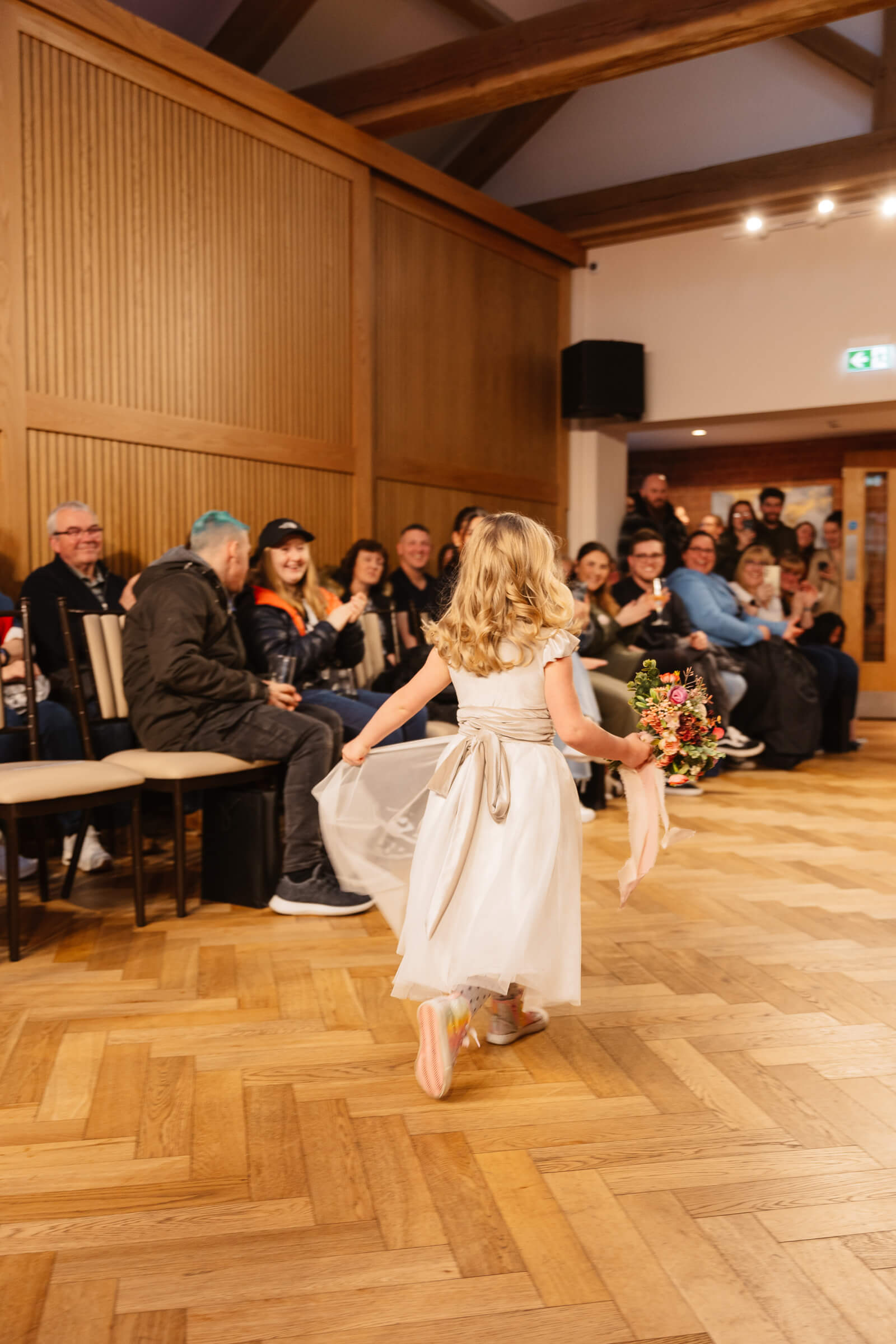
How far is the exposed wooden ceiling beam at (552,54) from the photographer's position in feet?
18.2

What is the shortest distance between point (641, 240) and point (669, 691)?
675cm

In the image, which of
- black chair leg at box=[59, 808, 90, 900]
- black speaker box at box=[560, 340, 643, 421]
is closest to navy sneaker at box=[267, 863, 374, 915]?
black chair leg at box=[59, 808, 90, 900]

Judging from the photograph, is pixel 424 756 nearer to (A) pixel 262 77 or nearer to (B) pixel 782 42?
(A) pixel 262 77

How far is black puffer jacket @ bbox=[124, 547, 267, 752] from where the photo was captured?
3.63 meters

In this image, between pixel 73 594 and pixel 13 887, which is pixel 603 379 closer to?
pixel 73 594

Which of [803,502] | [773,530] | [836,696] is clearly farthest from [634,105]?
[803,502]

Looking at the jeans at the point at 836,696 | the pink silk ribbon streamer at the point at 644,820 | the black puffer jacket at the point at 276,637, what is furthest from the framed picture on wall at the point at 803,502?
the pink silk ribbon streamer at the point at 644,820

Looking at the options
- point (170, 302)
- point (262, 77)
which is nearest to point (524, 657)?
point (170, 302)

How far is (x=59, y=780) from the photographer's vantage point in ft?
10.3

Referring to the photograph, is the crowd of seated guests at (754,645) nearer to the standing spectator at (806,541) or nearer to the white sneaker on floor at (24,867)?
the standing spectator at (806,541)

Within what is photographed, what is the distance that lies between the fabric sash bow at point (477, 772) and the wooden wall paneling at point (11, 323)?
2.89m

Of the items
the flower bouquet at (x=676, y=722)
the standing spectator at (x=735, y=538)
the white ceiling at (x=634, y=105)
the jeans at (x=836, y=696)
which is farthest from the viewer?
the standing spectator at (x=735, y=538)

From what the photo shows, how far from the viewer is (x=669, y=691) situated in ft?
8.00

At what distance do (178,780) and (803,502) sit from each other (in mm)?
8937
